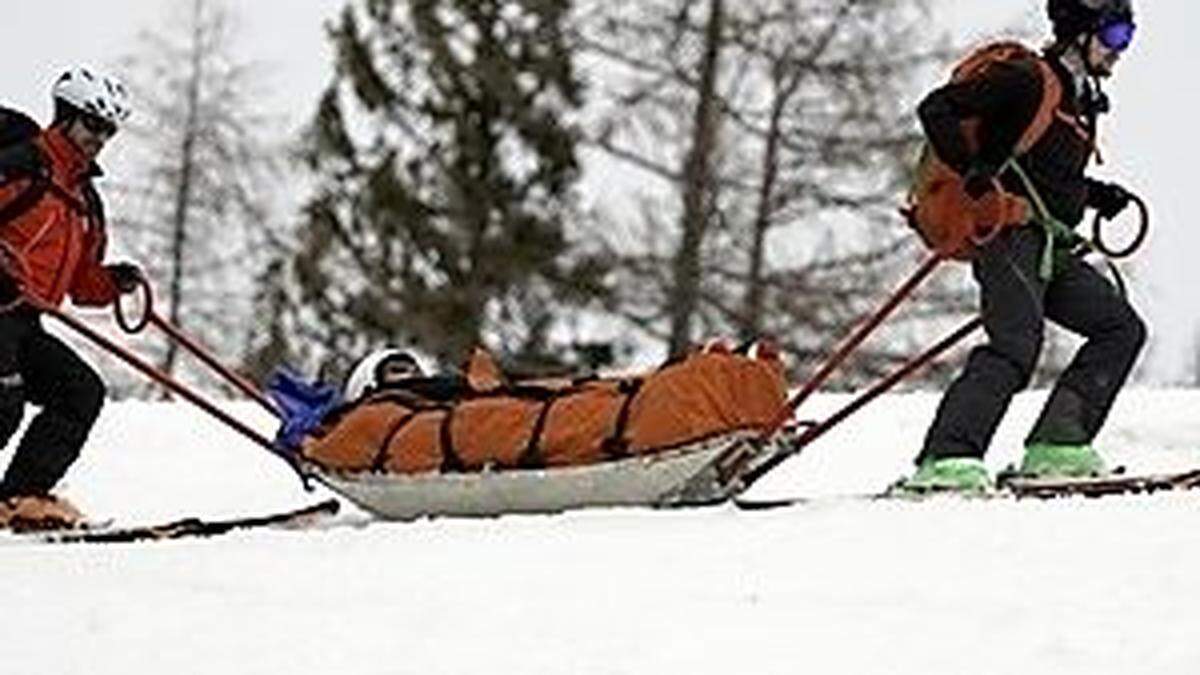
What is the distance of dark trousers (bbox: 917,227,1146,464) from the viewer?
7.34m

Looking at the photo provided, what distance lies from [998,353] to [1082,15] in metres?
1.14

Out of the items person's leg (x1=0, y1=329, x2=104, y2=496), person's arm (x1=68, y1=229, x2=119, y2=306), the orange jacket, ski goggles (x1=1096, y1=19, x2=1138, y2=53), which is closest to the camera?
ski goggles (x1=1096, y1=19, x2=1138, y2=53)

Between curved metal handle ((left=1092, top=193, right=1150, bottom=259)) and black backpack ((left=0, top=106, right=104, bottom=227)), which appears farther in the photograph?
black backpack ((left=0, top=106, right=104, bottom=227))

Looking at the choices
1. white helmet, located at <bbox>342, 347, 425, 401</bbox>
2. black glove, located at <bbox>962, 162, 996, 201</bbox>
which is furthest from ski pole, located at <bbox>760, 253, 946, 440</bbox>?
white helmet, located at <bbox>342, 347, 425, 401</bbox>

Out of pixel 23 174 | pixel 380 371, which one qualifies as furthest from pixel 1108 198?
pixel 23 174

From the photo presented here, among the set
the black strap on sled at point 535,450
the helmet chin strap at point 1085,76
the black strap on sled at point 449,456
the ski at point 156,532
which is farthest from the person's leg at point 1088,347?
the ski at point 156,532

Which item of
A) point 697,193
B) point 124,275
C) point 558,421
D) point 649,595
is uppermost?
point 697,193

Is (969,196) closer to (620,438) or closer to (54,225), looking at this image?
(620,438)

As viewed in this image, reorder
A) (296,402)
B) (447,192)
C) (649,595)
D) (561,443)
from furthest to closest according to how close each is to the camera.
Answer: (447,192), (296,402), (561,443), (649,595)

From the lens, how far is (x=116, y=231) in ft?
103

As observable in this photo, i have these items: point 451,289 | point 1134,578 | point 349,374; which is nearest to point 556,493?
point 349,374

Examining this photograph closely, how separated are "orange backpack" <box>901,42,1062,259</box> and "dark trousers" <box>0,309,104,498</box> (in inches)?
122

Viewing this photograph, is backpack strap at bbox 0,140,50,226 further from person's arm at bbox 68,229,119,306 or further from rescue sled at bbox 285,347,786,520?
rescue sled at bbox 285,347,786,520

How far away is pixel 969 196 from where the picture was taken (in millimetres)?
7328
